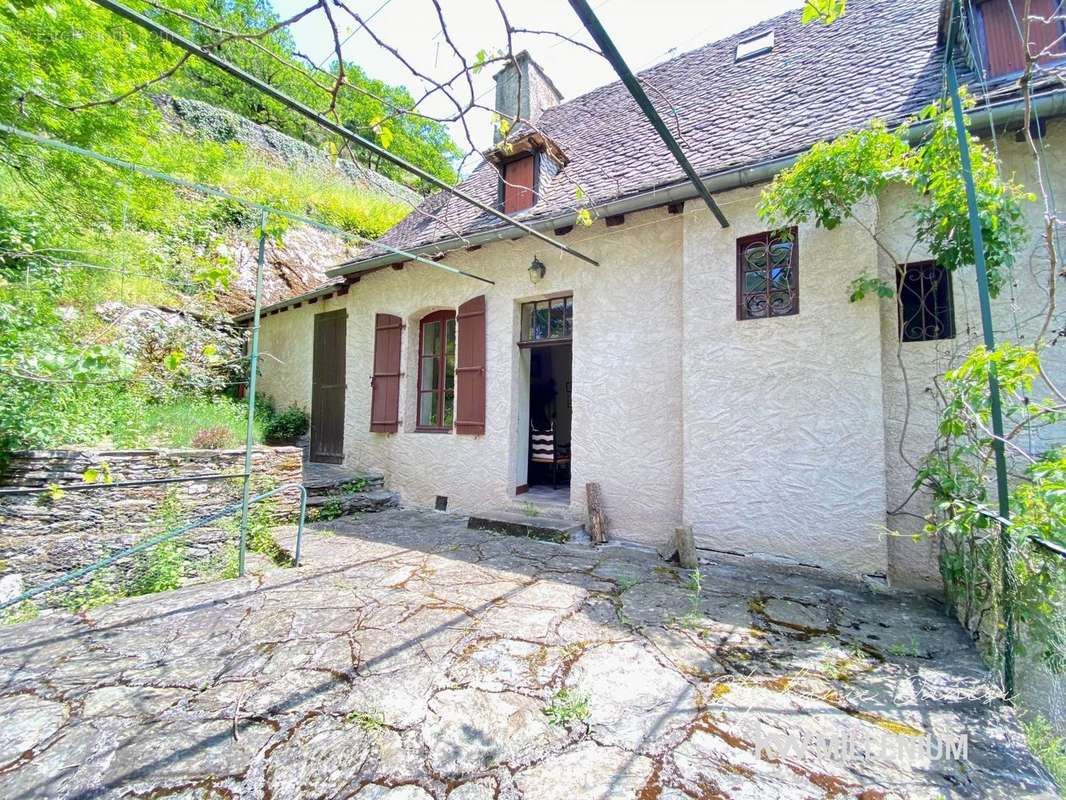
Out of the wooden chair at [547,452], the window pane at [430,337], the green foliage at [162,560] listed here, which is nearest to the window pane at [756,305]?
the wooden chair at [547,452]

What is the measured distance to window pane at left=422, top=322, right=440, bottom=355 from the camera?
6352 millimetres

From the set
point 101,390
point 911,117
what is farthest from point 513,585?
point 101,390

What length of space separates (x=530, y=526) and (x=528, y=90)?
7.76 m

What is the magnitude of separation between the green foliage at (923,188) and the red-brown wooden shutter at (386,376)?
490 cm

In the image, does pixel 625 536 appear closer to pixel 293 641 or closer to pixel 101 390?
pixel 293 641

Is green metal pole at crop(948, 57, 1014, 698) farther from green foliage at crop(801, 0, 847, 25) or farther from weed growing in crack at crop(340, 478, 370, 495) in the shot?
weed growing in crack at crop(340, 478, 370, 495)

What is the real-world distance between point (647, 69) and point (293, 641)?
875 centimetres

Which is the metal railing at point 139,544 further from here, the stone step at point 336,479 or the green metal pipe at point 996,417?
the green metal pipe at point 996,417

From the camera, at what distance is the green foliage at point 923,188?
261 cm

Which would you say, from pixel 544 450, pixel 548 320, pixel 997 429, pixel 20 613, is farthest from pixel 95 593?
pixel 997 429

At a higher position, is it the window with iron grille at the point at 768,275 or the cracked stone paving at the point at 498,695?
the window with iron grille at the point at 768,275

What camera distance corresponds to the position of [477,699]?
6.43 feet

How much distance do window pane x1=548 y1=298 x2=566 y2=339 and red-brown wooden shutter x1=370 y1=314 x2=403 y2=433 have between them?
7.99 ft

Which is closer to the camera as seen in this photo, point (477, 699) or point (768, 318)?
point (477, 699)
